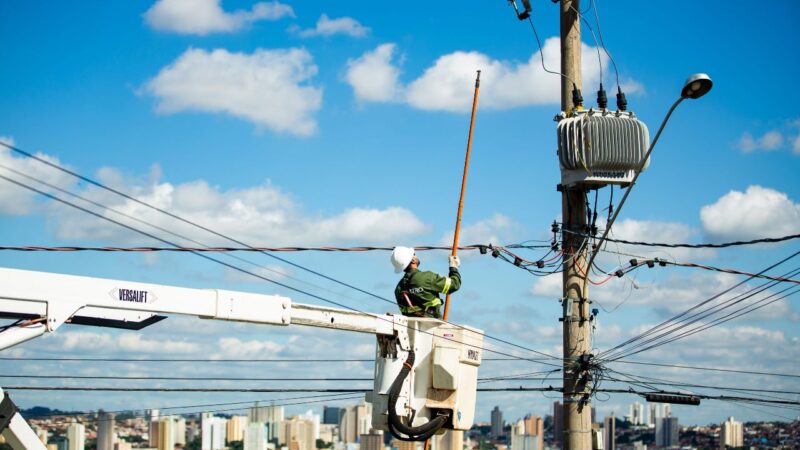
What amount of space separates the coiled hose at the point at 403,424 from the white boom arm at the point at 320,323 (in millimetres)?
12

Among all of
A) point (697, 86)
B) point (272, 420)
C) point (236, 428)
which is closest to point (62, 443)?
point (697, 86)

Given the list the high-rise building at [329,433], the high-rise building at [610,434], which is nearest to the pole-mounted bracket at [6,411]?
the high-rise building at [610,434]

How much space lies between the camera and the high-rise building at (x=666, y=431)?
234 ft

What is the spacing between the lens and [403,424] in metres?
14.7

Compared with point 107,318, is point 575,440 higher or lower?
lower

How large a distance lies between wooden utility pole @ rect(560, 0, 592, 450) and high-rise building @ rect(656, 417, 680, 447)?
175 feet

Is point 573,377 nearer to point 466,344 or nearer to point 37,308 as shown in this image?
point 466,344

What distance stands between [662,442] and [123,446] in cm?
3320

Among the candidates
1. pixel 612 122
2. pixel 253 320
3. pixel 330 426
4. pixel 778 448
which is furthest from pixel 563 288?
pixel 330 426

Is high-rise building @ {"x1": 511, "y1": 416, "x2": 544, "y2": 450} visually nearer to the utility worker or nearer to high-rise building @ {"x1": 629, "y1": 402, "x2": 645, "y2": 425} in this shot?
high-rise building @ {"x1": 629, "y1": 402, "x2": 645, "y2": 425}

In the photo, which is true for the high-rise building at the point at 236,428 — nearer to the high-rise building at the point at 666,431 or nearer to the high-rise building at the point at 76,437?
the high-rise building at the point at 666,431

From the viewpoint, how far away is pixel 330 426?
182m

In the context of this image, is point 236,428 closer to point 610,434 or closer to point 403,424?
point 610,434

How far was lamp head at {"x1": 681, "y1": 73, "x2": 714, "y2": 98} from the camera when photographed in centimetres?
1428
